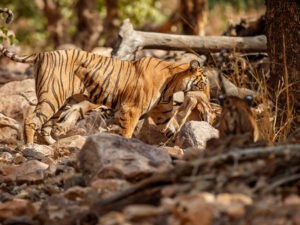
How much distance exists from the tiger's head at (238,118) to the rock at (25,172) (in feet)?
5.25

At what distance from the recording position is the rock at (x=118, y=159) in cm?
502

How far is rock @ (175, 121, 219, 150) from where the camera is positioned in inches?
304

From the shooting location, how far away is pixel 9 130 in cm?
897

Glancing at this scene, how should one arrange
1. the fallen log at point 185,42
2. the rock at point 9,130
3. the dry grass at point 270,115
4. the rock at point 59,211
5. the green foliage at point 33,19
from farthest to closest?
the green foliage at point 33,19
the fallen log at point 185,42
the rock at point 9,130
the dry grass at point 270,115
the rock at point 59,211

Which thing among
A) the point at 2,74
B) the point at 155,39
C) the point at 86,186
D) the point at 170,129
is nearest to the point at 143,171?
the point at 86,186

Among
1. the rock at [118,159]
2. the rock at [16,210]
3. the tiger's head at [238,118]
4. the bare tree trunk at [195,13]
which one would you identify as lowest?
the rock at [16,210]

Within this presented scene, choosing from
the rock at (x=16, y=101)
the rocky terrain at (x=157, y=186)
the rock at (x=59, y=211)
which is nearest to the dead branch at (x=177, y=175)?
the rocky terrain at (x=157, y=186)

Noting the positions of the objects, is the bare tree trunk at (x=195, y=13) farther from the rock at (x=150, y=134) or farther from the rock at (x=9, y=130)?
the rock at (x=9, y=130)

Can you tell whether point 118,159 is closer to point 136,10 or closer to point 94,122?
point 94,122

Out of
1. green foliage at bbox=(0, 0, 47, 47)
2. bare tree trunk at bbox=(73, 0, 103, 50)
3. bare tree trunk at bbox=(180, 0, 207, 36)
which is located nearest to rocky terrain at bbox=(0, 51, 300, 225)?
bare tree trunk at bbox=(180, 0, 207, 36)

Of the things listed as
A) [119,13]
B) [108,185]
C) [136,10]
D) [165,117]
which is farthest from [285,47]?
[119,13]

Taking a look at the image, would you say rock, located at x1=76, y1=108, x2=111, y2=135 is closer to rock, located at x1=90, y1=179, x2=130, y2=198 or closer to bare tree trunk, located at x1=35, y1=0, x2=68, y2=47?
rock, located at x1=90, y1=179, x2=130, y2=198

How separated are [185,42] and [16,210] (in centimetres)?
613

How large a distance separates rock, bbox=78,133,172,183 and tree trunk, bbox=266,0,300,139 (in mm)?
2591
